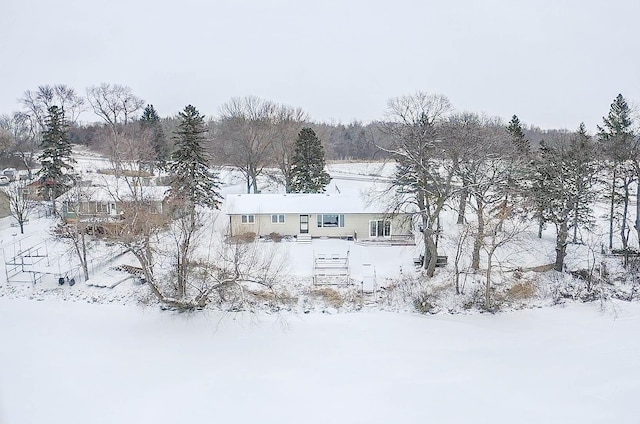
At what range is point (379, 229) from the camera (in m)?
19.8

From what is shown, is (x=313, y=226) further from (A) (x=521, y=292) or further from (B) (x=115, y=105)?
(B) (x=115, y=105)

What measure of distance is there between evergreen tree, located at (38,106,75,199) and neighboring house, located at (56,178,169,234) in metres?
0.81

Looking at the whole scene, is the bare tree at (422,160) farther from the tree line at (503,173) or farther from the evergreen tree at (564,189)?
the evergreen tree at (564,189)

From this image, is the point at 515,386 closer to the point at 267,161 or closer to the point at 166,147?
the point at 267,161

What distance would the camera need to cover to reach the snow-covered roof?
64.8ft

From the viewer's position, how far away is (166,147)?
3005cm

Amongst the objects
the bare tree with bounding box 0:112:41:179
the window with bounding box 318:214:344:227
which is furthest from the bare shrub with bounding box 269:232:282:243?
the bare tree with bounding box 0:112:41:179

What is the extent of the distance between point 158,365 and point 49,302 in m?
5.16

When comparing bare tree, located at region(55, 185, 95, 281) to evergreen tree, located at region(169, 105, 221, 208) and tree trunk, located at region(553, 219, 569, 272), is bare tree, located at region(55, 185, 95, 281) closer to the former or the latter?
evergreen tree, located at region(169, 105, 221, 208)

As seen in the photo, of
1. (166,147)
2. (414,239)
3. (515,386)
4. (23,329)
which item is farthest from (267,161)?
(515,386)

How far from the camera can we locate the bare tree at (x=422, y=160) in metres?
15.4

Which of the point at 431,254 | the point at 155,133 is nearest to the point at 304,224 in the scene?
the point at 431,254

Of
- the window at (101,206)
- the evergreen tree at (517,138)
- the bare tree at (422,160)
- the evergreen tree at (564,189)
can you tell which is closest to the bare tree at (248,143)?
the window at (101,206)

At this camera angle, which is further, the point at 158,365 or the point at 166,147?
the point at 166,147
